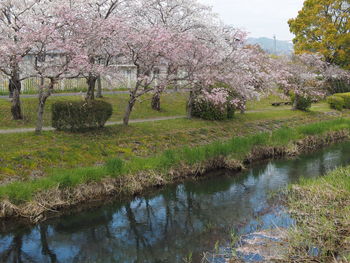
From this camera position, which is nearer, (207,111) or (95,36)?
(95,36)

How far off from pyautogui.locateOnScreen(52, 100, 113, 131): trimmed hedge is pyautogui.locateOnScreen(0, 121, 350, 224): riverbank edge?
4.57 m

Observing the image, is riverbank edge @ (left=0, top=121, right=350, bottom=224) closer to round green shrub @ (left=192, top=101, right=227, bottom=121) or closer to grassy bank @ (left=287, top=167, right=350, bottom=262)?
grassy bank @ (left=287, top=167, right=350, bottom=262)

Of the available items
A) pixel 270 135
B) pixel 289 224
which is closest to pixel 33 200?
pixel 289 224

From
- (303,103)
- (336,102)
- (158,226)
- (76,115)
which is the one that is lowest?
(158,226)

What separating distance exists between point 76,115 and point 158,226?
287 inches

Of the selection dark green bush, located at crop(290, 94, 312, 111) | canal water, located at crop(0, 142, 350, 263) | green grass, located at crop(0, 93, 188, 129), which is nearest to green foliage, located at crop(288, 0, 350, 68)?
dark green bush, located at crop(290, 94, 312, 111)

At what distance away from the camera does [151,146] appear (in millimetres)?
15789

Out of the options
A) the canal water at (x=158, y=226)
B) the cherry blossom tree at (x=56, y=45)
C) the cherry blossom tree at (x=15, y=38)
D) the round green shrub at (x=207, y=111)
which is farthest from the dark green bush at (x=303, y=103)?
the cherry blossom tree at (x=15, y=38)

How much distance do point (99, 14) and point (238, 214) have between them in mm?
12969

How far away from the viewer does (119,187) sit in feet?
40.3

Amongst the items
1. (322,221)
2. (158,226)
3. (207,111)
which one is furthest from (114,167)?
(207,111)

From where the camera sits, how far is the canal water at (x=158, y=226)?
28.3 feet

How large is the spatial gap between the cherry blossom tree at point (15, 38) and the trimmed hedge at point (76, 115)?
1910 mm

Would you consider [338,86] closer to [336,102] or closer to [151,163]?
[336,102]
